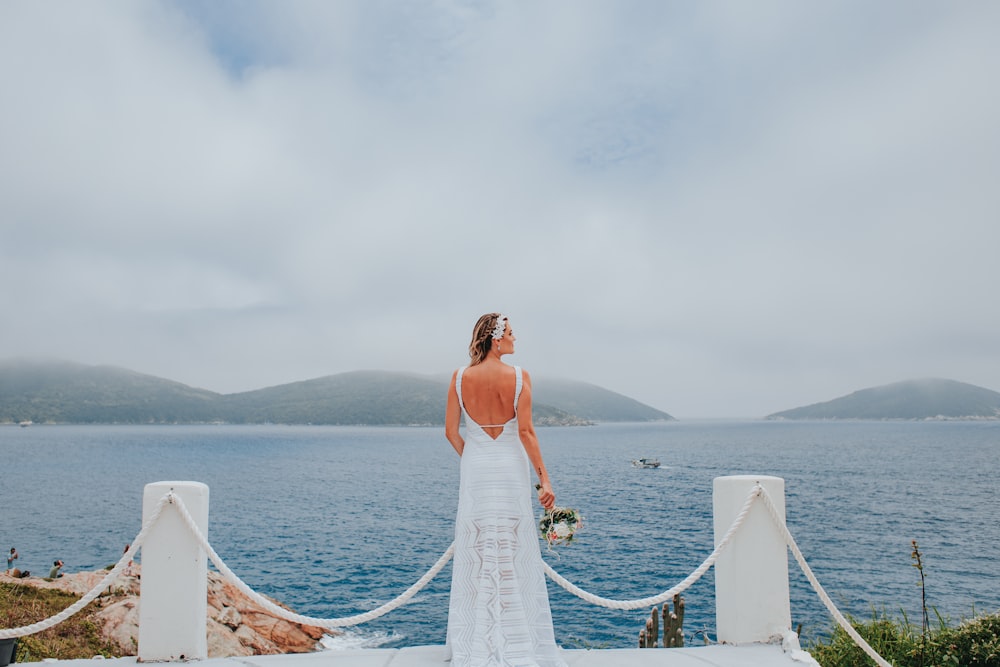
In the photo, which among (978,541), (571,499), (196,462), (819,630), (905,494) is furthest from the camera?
(196,462)

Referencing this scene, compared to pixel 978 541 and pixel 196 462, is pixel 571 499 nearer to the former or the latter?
pixel 978 541

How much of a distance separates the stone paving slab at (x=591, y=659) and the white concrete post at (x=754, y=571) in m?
0.17

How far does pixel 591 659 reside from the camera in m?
5.23

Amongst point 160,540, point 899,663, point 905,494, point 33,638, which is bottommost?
point 905,494

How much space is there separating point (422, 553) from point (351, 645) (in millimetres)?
11959

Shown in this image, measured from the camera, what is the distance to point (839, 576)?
27391mm

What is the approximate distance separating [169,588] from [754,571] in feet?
15.6

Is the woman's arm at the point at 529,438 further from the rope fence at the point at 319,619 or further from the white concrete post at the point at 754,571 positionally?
the white concrete post at the point at 754,571

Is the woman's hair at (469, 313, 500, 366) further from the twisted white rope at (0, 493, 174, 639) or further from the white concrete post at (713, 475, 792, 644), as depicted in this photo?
the twisted white rope at (0, 493, 174, 639)

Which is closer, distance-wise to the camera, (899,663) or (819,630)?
(899,663)

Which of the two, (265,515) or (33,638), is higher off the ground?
(33,638)

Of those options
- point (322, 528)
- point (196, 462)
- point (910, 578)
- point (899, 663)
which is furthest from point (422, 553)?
point (196, 462)

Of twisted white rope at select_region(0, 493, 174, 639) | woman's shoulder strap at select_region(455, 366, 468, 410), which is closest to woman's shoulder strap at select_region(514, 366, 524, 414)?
woman's shoulder strap at select_region(455, 366, 468, 410)

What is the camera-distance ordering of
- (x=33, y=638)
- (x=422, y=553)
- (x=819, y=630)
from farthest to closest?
(x=422, y=553)
(x=819, y=630)
(x=33, y=638)
